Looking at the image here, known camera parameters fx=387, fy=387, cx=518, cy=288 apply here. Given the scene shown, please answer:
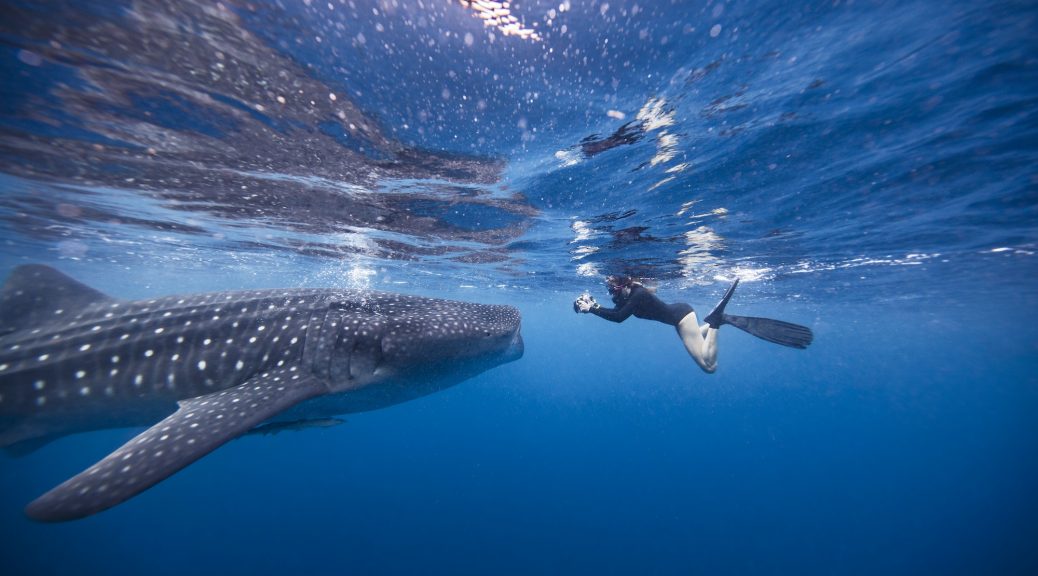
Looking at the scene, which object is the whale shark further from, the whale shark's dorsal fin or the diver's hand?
the diver's hand

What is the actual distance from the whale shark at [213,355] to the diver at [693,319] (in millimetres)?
4685

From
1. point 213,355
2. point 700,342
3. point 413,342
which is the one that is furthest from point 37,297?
point 700,342

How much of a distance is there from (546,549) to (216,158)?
935 inches

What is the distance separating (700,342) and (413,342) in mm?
7964

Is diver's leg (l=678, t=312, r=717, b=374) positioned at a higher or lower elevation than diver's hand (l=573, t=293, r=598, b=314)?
lower

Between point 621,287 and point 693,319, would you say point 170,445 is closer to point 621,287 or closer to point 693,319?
point 621,287

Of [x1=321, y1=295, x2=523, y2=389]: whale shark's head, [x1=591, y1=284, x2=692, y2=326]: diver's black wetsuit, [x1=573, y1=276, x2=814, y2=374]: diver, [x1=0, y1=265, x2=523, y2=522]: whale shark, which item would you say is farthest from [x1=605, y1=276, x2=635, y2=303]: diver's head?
[x1=0, y1=265, x2=523, y2=522]: whale shark

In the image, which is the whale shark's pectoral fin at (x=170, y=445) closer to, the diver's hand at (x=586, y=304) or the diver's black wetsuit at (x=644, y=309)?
the diver's hand at (x=586, y=304)

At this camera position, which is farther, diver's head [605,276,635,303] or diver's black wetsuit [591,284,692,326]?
diver's head [605,276,635,303]

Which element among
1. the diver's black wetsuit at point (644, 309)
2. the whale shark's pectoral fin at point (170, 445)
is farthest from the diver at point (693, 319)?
the whale shark's pectoral fin at point (170, 445)

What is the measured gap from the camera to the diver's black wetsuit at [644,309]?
9.89m

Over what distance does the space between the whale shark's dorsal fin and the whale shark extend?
0.05 ft

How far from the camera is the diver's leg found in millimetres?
9883

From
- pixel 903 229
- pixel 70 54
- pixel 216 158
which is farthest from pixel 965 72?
pixel 216 158
